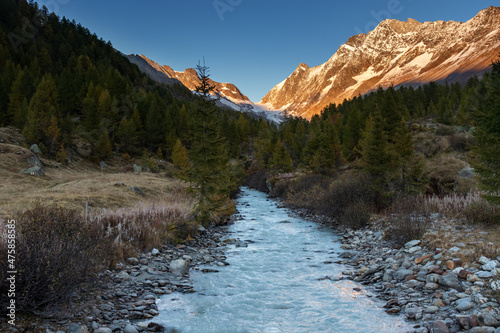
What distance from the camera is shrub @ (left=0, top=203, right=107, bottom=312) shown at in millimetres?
4445

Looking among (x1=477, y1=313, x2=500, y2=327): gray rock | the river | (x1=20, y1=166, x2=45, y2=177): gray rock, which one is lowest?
the river

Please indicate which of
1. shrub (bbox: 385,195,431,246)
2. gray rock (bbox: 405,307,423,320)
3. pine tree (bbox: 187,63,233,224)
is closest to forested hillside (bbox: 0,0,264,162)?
pine tree (bbox: 187,63,233,224)

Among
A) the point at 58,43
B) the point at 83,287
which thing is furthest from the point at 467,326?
the point at 58,43

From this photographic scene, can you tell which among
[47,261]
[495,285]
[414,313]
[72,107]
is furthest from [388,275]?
[72,107]

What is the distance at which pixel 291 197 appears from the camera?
2855 centimetres

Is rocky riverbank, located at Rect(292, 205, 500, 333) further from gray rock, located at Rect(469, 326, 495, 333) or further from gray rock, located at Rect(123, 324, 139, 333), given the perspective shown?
gray rock, located at Rect(123, 324, 139, 333)

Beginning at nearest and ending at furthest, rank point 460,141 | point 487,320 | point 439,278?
Result: 1. point 487,320
2. point 439,278
3. point 460,141

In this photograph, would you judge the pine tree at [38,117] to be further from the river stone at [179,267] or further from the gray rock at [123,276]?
the gray rock at [123,276]

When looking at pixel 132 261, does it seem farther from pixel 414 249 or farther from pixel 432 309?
pixel 414 249

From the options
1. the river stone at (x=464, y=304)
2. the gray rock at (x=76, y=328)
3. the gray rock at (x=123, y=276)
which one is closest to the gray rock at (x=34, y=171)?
the gray rock at (x=123, y=276)

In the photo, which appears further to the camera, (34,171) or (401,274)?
(34,171)

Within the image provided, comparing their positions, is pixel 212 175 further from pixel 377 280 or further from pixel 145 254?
pixel 377 280

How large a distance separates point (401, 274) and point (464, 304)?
2.38 metres

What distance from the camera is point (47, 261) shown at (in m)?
4.75
